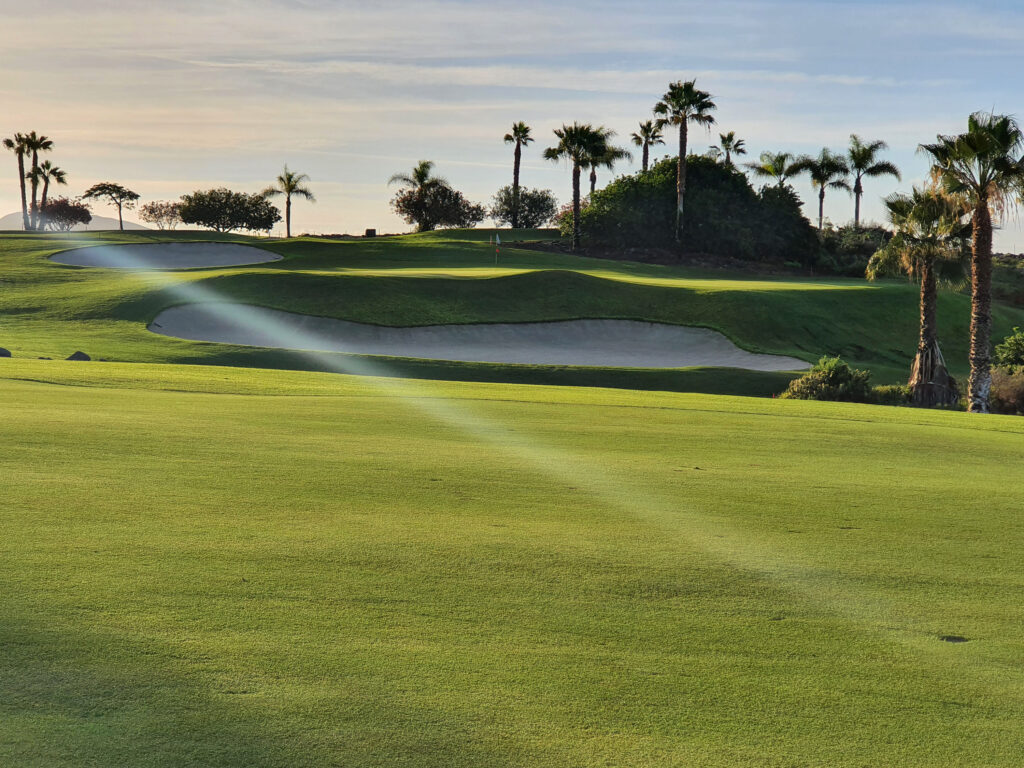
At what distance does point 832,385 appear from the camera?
2731 cm

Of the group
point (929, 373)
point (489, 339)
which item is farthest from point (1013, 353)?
point (489, 339)

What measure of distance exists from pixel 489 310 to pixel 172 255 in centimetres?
3026

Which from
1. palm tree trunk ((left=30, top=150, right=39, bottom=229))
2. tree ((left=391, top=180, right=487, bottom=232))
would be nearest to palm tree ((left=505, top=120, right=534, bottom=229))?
tree ((left=391, top=180, right=487, bottom=232))

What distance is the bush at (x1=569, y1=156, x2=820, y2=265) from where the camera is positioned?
6981 cm

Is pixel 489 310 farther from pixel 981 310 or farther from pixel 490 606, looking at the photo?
pixel 490 606

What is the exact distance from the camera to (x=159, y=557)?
5.85 m

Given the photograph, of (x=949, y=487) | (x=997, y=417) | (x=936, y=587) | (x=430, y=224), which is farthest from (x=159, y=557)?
(x=430, y=224)

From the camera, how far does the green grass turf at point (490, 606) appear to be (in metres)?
3.84

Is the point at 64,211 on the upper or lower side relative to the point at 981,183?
upper

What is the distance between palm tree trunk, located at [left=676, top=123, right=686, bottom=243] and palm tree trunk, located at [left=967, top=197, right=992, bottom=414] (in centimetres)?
3754

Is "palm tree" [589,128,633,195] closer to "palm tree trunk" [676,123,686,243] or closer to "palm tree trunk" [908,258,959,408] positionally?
"palm tree trunk" [676,123,686,243]

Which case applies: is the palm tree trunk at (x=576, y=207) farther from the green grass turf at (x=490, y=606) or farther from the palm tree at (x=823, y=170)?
Answer: the green grass turf at (x=490, y=606)

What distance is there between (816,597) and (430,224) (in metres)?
93.5

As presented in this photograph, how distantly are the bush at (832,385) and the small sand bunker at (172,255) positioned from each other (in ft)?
132
